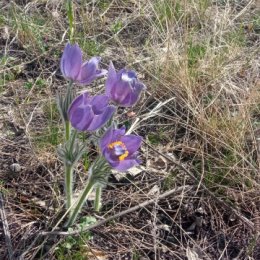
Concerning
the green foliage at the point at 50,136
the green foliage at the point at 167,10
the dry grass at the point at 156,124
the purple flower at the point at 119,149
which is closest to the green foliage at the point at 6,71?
the dry grass at the point at 156,124

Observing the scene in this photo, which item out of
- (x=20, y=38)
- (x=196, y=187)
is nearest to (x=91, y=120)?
(x=196, y=187)

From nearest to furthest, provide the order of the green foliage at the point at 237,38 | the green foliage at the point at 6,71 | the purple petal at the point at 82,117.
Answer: the purple petal at the point at 82,117 < the green foliage at the point at 6,71 < the green foliage at the point at 237,38

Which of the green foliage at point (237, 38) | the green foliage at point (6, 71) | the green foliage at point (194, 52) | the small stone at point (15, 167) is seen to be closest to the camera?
the small stone at point (15, 167)

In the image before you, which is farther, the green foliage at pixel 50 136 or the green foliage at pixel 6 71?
the green foliage at pixel 6 71

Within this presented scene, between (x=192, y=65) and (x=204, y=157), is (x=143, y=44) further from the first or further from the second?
(x=204, y=157)

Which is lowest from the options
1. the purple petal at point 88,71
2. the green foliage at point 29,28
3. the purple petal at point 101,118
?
the green foliage at point 29,28

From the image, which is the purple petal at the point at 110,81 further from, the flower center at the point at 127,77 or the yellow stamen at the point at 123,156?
the yellow stamen at the point at 123,156

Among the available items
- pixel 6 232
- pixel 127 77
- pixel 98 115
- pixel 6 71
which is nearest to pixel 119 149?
pixel 98 115
